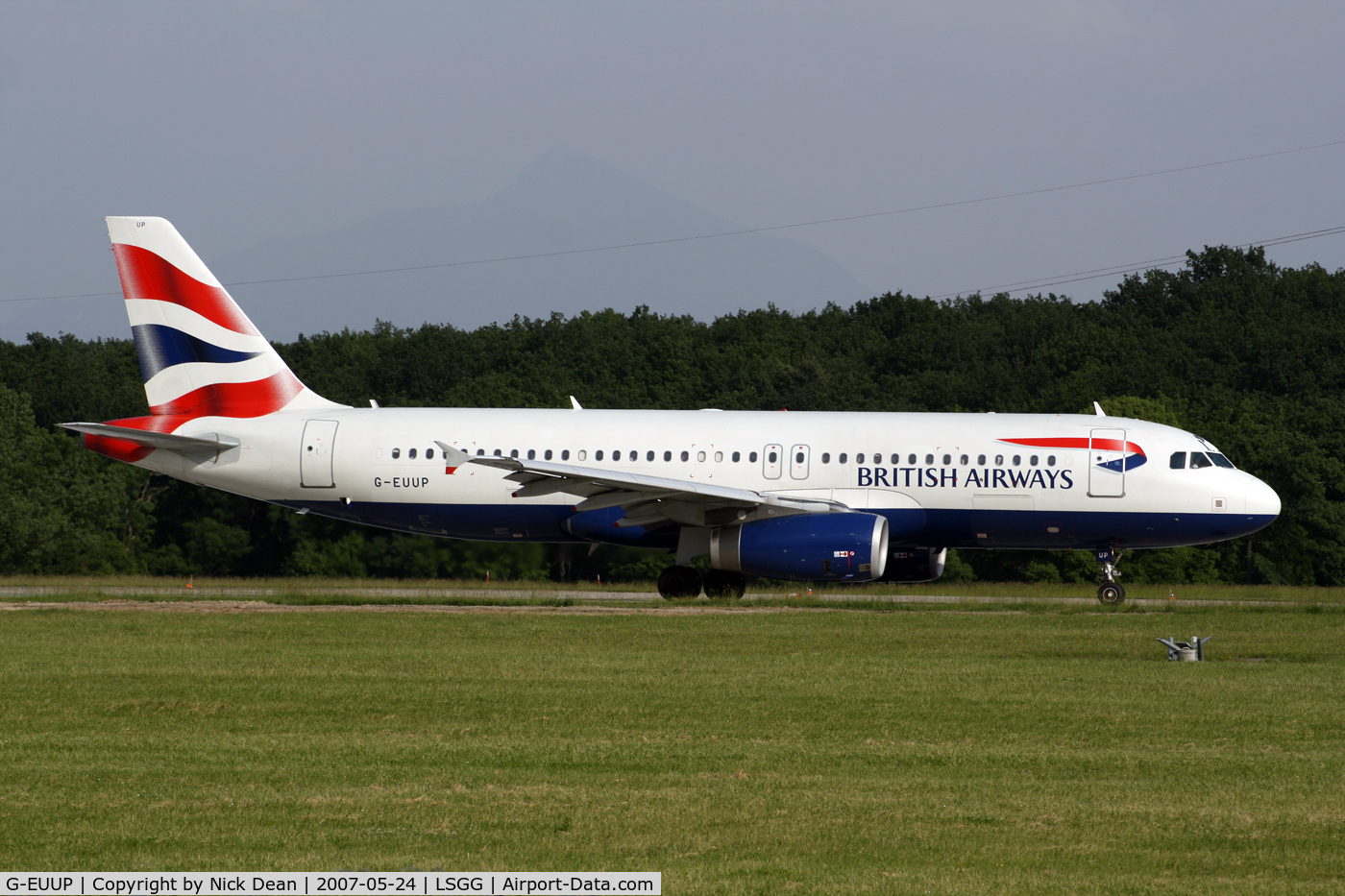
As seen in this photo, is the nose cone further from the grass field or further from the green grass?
the grass field

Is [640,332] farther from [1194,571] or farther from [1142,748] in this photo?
[1142,748]

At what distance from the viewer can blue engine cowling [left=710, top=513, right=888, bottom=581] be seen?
2584 cm

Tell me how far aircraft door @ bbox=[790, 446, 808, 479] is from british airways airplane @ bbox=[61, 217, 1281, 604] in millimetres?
35

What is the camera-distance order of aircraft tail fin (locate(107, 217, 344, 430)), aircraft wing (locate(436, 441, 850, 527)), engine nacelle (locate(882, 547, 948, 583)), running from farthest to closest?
aircraft tail fin (locate(107, 217, 344, 430)), engine nacelle (locate(882, 547, 948, 583)), aircraft wing (locate(436, 441, 850, 527))

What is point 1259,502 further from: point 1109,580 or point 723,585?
point 723,585

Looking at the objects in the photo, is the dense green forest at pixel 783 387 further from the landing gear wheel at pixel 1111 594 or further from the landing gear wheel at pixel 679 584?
the landing gear wheel at pixel 1111 594

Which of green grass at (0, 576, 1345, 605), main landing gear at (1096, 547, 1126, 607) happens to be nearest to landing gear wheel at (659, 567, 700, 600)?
green grass at (0, 576, 1345, 605)

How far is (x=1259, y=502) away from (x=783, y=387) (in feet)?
141

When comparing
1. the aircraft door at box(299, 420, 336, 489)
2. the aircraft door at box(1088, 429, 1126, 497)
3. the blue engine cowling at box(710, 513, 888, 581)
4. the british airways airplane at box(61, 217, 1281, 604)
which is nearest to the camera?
the blue engine cowling at box(710, 513, 888, 581)

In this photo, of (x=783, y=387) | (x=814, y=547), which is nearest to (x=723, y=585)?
(x=814, y=547)

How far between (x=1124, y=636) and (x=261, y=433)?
16.6 m

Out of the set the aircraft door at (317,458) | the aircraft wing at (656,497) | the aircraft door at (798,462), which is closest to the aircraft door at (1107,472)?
the aircraft wing at (656,497)

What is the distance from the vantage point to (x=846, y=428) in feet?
93.6

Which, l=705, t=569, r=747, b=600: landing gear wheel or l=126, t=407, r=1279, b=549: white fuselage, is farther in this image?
l=705, t=569, r=747, b=600: landing gear wheel
